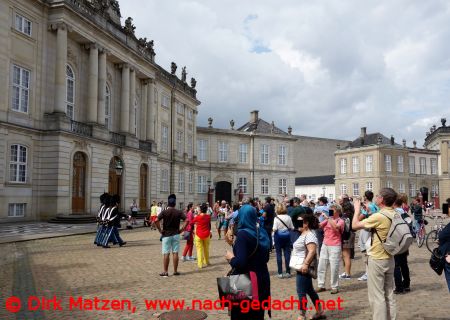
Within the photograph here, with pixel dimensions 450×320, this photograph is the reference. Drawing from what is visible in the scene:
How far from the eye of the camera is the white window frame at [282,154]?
5541cm

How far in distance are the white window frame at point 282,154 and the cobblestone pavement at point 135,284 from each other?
137 ft

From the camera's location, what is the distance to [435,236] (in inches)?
599

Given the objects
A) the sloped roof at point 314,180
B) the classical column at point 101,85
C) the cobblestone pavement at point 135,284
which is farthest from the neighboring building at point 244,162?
the cobblestone pavement at point 135,284

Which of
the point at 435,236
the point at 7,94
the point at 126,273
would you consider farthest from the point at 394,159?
the point at 126,273

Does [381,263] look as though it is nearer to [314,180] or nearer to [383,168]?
[383,168]

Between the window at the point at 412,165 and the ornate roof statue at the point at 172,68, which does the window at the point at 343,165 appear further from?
the ornate roof statue at the point at 172,68

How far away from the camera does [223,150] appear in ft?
170

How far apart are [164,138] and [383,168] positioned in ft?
113

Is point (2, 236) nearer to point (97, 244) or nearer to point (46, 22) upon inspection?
point (97, 244)

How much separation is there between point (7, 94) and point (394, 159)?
53857 millimetres

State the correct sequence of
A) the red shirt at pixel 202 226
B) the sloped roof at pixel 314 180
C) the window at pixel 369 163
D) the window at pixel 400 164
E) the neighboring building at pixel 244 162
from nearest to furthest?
the red shirt at pixel 202 226
the neighboring building at pixel 244 162
the window at pixel 369 163
the window at pixel 400 164
the sloped roof at pixel 314 180

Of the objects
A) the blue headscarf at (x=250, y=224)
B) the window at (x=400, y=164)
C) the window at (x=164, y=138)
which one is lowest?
the blue headscarf at (x=250, y=224)

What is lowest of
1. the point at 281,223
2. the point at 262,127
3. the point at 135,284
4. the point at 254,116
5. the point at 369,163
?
the point at 135,284

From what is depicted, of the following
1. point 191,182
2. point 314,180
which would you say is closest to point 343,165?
point 314,180
